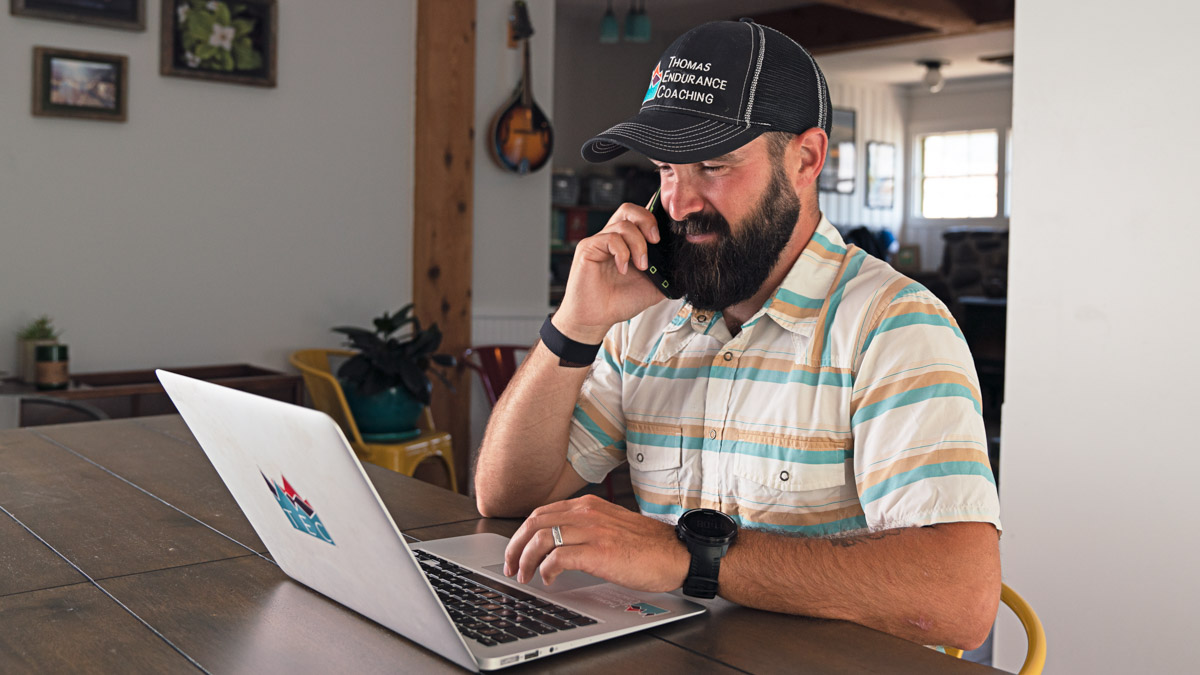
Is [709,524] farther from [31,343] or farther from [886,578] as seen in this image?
[31,343]

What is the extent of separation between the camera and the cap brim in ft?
4.67

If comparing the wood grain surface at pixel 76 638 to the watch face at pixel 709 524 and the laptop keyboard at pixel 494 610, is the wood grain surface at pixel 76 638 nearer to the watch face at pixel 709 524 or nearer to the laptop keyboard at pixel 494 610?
the laptop keyboard at pixel 494 610

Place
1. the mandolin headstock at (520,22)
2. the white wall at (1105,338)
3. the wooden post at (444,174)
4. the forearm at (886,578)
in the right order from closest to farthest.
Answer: the forearm at (886,578), the white wall at (1105,338), the wooden post at (444,174), the mandolin headstock at (520,22)

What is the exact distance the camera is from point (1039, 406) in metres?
2.28

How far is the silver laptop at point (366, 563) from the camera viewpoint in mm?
891

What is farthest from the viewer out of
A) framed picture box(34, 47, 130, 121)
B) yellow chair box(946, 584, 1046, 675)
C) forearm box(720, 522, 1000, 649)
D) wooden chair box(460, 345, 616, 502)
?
wooden chair box(460, 345, 616, 502)

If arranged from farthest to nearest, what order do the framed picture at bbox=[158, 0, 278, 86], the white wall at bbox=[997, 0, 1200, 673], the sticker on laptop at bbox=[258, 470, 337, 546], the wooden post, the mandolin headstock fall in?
the mandolin headstock
the wooden post
the framed picture at bbox=[158, 0, 278, 86]
the white wall at bbox=[997, 0, 1200, 673]
the sticker on laptop at bbox=[258, 470, 337, 546]

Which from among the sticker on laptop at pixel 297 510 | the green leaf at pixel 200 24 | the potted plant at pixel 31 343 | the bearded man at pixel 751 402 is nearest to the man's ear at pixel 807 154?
the bearded man at pixel 751 402

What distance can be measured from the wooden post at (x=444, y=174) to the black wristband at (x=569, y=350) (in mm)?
3118

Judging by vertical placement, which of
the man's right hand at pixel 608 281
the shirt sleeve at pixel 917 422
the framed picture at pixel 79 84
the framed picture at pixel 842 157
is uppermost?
the framed picture at pixel 842 157

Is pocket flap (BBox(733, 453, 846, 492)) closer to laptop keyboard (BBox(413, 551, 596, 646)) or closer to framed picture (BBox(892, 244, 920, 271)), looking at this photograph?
laptop keyboard (BBox(413, 551, 596, 646))

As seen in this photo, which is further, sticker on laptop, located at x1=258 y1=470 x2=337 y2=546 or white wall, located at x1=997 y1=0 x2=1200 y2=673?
white wall, located at x1=997 y1=0 x2=1200 y2=673

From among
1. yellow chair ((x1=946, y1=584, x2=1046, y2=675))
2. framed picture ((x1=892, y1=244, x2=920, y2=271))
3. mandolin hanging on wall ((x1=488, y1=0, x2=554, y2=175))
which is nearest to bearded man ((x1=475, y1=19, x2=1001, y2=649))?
yellow chair ((x1=946, y1=584, x2=1046, y2=675))

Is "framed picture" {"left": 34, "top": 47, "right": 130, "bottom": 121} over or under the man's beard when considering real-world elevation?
over
